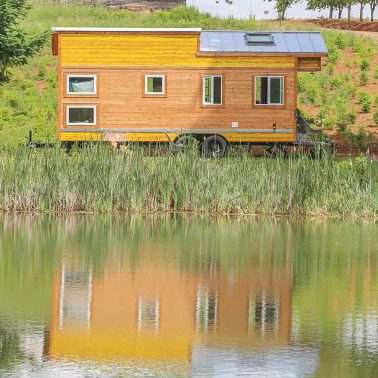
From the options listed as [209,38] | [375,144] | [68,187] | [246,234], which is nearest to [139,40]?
[209,38]

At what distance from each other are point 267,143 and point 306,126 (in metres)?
1.27

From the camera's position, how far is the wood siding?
3188 centimetres

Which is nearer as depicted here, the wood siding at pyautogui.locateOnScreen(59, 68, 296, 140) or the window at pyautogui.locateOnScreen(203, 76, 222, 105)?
the wood siding at pyautogui.locateOnScreen(59, 68, 296, 140)

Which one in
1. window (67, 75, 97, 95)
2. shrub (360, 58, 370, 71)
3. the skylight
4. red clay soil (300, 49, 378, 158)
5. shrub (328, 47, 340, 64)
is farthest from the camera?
shrub (328, 47, 340, 64)

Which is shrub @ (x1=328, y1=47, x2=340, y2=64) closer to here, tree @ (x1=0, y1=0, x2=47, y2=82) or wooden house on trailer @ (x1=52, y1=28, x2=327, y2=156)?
wooden house on trailer @ (x1=52, y1=28, x2=327, y2=156)

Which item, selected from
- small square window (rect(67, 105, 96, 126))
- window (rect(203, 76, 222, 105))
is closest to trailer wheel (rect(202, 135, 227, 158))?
window (rect(203, 76, 222, 105))

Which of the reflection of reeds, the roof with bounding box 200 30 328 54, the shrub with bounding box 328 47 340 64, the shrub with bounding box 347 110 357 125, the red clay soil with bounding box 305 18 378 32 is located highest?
the red clay soil with bounding box 305 18 378 32

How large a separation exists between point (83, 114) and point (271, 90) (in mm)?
5049

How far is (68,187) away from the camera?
768 inches

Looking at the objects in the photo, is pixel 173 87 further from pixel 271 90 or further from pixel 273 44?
pixel 273 44

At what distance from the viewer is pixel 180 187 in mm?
19672

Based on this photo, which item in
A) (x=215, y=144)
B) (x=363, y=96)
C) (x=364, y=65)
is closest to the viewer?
(x=215, y=144)

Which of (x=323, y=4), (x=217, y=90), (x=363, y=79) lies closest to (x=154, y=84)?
(x=217, y=90)

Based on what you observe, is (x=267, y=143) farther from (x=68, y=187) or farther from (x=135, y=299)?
(x=135, y=299)
